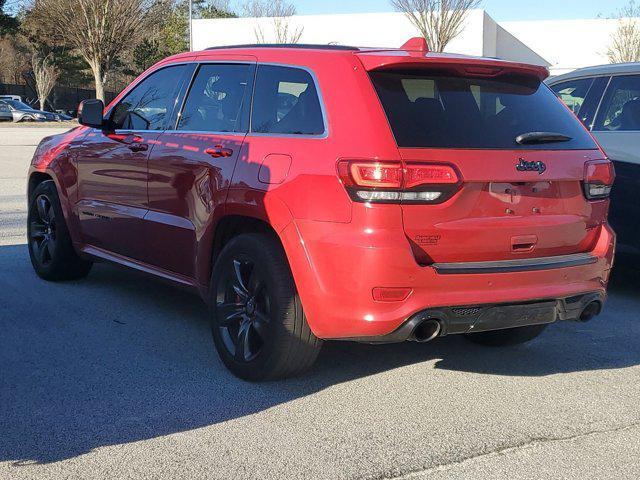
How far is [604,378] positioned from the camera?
4918mm

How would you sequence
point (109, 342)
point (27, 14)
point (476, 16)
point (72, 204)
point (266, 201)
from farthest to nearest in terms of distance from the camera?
1. point (27, 14)
2. point (476, 16)
3. point (72, 204)
4. point (109, 342)
5. point (266, 201)

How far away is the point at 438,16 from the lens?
3706 cm

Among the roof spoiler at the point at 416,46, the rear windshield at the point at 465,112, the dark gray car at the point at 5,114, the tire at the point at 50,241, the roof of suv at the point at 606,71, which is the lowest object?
the dark gray car at the point at 5,114

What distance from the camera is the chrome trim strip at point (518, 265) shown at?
415 centimetres

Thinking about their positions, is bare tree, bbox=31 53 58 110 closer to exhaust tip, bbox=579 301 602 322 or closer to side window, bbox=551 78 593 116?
side window, bbox=551 78 593 116

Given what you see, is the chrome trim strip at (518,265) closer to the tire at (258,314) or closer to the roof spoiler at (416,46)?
the tire at (258,314)

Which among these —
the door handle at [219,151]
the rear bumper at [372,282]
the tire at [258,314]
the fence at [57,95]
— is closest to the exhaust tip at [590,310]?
the rear bumper at [372,282]

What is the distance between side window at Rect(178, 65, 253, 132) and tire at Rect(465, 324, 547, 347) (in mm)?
2050

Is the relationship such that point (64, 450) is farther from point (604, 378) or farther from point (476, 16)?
point (476, 16)

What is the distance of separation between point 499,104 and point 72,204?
136 inches

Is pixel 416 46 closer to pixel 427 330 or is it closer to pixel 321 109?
pixel 321 109

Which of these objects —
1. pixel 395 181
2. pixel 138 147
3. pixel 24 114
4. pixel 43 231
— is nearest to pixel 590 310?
pixel 395 181

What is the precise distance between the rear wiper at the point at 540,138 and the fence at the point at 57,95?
5697cm

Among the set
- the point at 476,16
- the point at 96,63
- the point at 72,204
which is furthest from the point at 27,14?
the point at 72,204
